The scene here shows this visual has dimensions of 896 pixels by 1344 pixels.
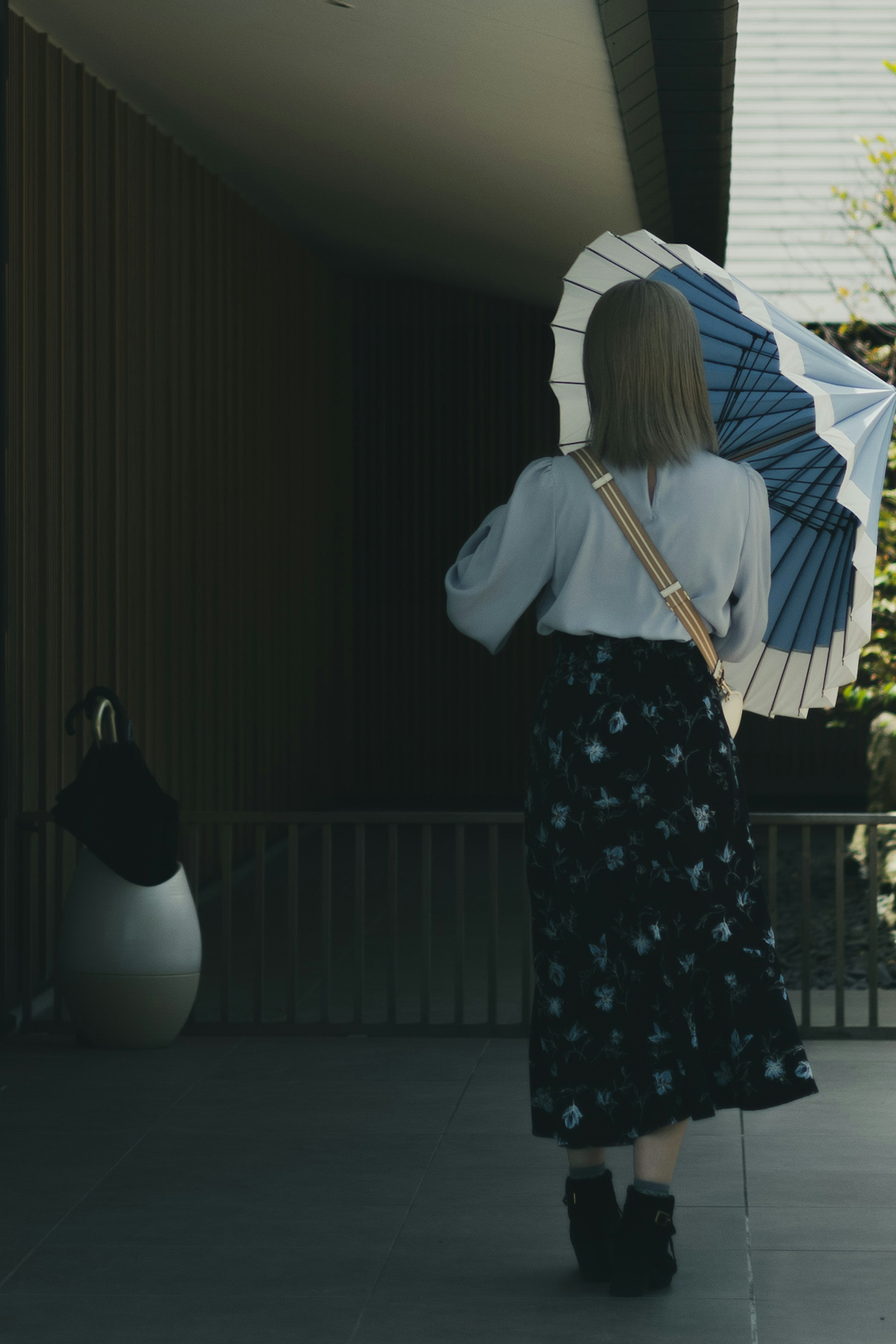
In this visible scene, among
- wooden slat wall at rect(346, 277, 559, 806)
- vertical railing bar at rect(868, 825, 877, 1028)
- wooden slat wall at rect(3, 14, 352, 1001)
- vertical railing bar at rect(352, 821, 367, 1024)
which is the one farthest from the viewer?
wooden slat wall at rect(346, 277, 559, 806)

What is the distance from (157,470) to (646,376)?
14.8 feet

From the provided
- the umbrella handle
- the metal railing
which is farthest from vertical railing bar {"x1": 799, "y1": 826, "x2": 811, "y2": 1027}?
the umbrella handle

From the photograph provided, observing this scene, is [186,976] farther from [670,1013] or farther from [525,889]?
[670,1013]

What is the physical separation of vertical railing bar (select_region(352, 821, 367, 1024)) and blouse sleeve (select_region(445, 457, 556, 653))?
188 centimetres

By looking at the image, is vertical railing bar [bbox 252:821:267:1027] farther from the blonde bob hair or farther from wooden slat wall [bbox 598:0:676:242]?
wooden slat wall [bbox 598:0:676:242]

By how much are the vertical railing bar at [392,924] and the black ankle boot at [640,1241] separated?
6.23 feet

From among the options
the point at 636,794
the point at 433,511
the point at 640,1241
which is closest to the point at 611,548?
the point at 636,794

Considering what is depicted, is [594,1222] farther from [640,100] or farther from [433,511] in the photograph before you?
[433,511]

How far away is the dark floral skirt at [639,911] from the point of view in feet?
8.87

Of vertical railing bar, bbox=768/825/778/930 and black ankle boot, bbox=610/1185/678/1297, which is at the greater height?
vertical railing bar, bbox=768/825/778/930

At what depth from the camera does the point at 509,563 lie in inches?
107

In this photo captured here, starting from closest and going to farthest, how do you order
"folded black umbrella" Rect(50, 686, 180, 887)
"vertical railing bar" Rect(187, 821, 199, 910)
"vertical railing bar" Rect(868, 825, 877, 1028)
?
"folded black umbrella" Rect(50, 686, 180, 887)
"vertical railing bar" Rect(868, 825, 877, 1028)
"vertical railing bar" Rect(187, 821, 199, 910)

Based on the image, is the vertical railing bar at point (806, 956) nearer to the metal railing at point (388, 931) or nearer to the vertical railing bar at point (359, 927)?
the metal railing at point (388, 931)

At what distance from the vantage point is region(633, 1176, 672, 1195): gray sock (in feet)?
8.82
